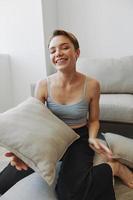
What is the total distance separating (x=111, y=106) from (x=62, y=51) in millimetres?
977

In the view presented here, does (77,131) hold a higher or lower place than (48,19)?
lower

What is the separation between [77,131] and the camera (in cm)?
134

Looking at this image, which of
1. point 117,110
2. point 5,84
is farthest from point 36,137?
point 5,84

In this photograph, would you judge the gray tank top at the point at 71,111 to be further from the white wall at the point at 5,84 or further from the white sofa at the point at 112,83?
the white wall at the point at 5,84

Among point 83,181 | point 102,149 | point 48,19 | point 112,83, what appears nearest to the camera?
point 83,181

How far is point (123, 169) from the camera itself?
1.17m

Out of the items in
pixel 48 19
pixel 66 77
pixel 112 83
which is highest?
pixel 48 19

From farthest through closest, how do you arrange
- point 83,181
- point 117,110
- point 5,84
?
point 5,84, point 117,110, point 83,181

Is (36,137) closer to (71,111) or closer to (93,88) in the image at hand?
(71,111)

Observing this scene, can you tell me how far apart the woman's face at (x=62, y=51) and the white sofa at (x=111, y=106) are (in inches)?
22.4

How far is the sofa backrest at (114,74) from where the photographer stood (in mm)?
2513

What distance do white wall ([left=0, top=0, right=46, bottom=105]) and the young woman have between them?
1663 mm

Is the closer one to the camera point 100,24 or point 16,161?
point 16,161

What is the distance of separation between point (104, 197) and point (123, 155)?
27cm
